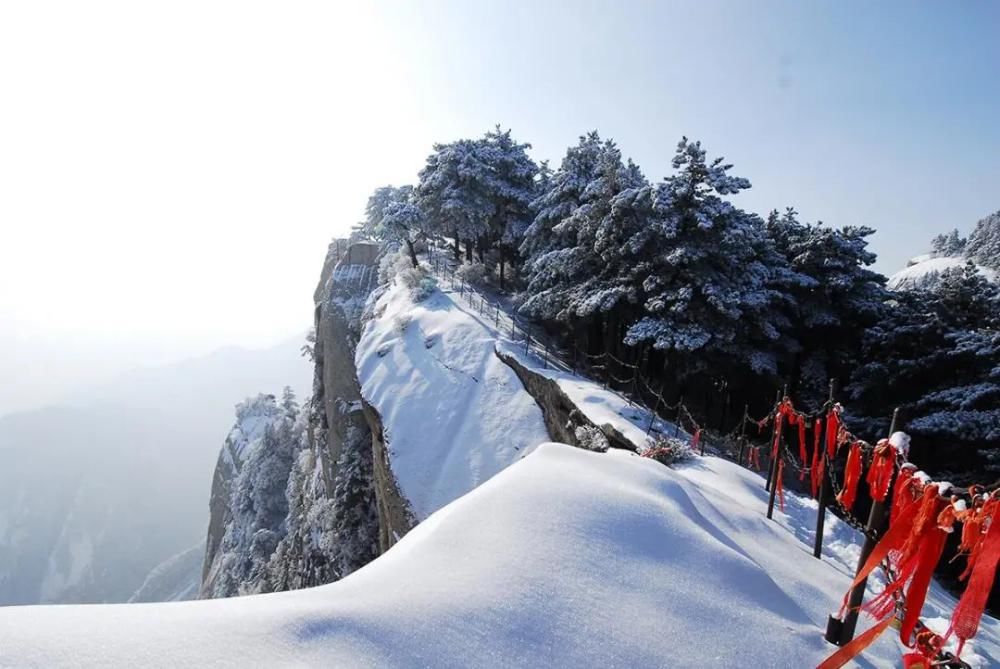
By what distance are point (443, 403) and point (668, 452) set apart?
874 cm

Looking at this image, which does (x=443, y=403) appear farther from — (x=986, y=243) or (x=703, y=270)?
(x=986, y=243)

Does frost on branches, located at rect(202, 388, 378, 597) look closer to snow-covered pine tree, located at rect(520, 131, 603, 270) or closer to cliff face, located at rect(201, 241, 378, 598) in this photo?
cliff face, located at rect(201, 241, 378, 598)

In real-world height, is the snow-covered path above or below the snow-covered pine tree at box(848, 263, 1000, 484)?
below

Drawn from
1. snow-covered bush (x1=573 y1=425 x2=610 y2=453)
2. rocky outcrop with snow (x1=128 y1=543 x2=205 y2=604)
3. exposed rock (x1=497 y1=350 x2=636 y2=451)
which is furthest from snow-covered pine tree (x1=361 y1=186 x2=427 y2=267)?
rocky outcrop with snow (x1=128 y1=543 x2=205 y2=604)

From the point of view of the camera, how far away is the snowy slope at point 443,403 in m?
15.1

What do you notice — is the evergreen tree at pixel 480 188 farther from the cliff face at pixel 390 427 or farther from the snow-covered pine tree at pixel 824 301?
the snow-covered pine tree at pixel 824 301

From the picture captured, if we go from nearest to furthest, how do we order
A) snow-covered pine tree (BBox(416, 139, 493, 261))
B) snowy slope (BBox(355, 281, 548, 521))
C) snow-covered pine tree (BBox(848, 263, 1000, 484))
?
snow-covered pine tree (BBox(848, 263, 1000, 484))
snowy slope (BBox(355, 281, 548, 521))
snow-covered pine tree (BBox(416, 139, 493, 261))

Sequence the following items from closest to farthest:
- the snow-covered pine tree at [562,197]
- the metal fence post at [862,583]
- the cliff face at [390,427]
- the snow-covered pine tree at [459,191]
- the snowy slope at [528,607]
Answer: the snowy slope at [528,607] → the metal fence post at [862,583] → the cliff face at [390,427] → the snow-covered pine tree at [562,197] → the snow-covered pine tree at [459,191]

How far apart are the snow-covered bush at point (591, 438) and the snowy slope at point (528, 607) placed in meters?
5.94

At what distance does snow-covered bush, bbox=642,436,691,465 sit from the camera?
11.3m

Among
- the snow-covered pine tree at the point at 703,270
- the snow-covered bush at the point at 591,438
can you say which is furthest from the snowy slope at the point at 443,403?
the snow-covered pine tree at the point at 703,270

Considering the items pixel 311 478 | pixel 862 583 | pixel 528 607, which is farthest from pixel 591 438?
pixel 311 478

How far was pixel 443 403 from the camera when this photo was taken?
17547 millimetres

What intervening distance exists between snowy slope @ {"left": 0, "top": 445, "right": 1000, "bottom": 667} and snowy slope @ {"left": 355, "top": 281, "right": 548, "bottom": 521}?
8985mm
